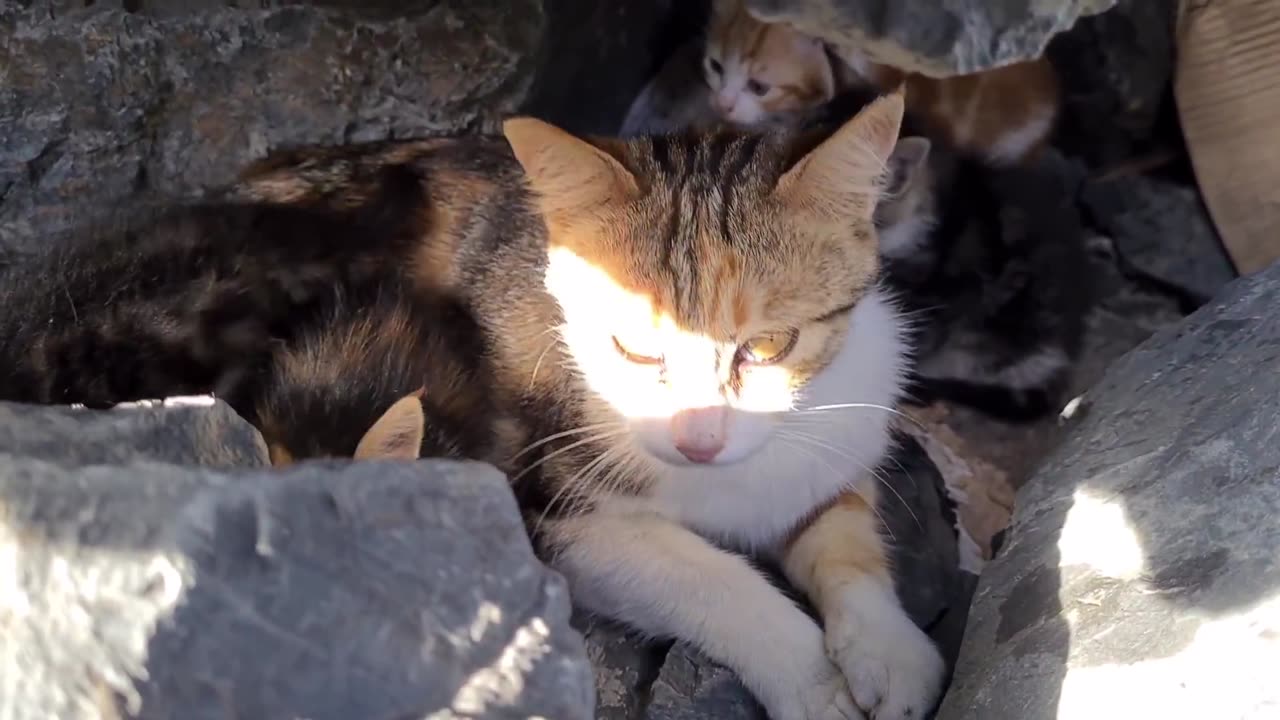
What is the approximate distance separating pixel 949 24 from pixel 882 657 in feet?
2.62

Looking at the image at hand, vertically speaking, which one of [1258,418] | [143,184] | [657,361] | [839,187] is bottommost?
[143,184]

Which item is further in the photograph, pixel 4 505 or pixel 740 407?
pixel 740 407

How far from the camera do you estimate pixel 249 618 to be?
2.94 feet

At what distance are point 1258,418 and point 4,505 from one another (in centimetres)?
134

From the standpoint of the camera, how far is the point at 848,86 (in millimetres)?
2600

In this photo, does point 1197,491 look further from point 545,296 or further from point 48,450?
point 48,450

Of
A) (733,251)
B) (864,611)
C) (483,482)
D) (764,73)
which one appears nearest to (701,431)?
(733,251)

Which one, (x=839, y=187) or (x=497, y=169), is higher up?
(x=839, y=187)

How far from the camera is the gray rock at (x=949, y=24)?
4.38 feet

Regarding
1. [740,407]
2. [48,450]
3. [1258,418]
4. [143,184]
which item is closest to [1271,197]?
[1258,418]

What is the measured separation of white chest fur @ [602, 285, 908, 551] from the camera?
5.31 feet

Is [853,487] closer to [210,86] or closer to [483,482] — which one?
[483,482]

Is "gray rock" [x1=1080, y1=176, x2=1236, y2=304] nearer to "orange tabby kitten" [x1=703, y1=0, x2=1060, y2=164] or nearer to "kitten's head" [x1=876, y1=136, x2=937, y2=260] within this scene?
"orange tabby kitten" [x1=703, y1=0, x2=1060, y2=164]

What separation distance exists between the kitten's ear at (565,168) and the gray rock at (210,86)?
0.73 m
